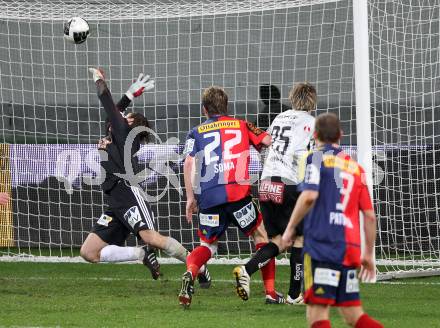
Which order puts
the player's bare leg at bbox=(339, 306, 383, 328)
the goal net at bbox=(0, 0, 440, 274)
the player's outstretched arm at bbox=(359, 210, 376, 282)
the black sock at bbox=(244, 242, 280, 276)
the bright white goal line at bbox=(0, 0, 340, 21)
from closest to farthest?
the player's bare leg at bbox=(339, 306, 383, 328) → the player's outstretched arm at bbox=(359, 210, 376, 282) → the black sock at bbox=(244, 242, 280, 276) → the goal net at bbox=(0, 0, 440, 274) → the bright white goal line at bbox=(0, 0, 340, 21)

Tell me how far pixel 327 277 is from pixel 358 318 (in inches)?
11.8

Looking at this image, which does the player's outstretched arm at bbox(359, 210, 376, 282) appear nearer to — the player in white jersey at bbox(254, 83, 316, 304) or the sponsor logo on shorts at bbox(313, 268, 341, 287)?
the sponsor logo on shorts at bbox(313, 268, 341, 287)

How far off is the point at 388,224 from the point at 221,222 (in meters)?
4.19

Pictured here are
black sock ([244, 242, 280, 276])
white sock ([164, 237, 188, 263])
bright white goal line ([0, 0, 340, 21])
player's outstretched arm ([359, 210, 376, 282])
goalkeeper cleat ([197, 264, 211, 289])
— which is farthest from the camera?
bright white goal line ([0, 0, 340, 21])

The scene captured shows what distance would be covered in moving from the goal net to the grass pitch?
5.60ft

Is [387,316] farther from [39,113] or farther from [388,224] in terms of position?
[39,113]

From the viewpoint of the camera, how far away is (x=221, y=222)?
26.9 ft

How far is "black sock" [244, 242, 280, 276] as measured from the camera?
7965 millimetres

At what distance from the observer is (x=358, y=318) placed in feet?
18.1

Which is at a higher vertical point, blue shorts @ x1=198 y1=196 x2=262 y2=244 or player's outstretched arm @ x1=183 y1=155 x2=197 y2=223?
player's outstretched arm @ x1=183 y1=155 x2=197 y2=223

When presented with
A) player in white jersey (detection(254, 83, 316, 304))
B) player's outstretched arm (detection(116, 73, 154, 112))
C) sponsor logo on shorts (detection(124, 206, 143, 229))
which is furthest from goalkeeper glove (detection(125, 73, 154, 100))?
player in white jersey (detection(254, 83, 316, 304))

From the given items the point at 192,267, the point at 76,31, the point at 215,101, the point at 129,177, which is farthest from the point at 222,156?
the point at 76,31

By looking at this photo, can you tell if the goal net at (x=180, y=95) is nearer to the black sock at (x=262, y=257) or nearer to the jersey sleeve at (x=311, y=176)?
the black sock at (x=262, y=257)

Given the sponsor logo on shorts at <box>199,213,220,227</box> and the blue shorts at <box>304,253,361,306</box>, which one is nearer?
the blue shorts at <box>304,253,361,306</box>
